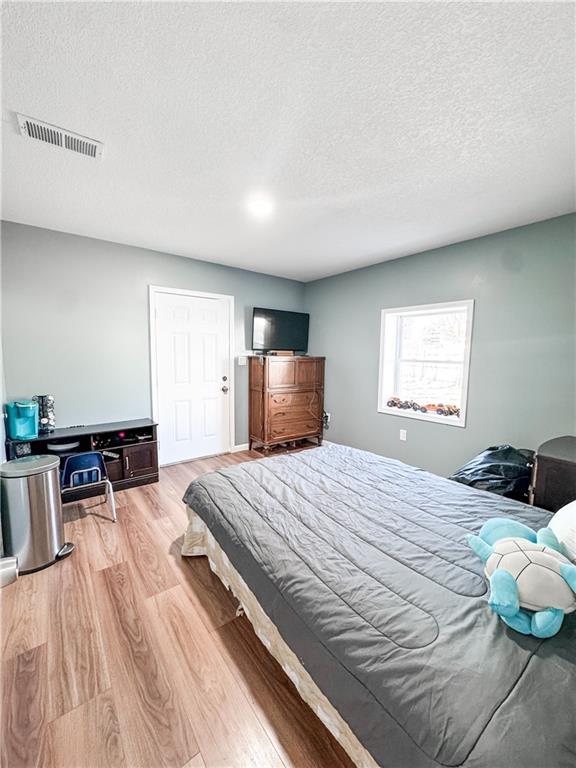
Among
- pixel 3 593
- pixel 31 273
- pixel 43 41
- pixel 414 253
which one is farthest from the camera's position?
pixel 414 253

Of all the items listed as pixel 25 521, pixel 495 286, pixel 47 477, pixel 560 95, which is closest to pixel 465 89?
pixel 560 95

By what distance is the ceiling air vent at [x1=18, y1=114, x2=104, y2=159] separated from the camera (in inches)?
59.4

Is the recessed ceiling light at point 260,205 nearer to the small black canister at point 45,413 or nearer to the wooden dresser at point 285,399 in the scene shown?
the wooden dresser at point 285,399

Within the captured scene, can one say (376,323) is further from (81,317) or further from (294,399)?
(81,317)

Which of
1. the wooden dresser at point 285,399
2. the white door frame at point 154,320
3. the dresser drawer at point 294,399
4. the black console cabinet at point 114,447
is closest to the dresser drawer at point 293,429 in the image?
the wooden dresser at point 285,399

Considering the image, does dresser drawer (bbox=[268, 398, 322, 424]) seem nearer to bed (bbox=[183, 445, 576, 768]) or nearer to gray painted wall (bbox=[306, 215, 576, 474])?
gray painted wall (bbox=[306, 215, 576, 474])

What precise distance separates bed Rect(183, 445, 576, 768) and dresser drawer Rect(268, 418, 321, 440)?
2.25 meters

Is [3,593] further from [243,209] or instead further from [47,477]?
[243,209]

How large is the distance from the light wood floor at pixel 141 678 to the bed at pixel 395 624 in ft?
0.45

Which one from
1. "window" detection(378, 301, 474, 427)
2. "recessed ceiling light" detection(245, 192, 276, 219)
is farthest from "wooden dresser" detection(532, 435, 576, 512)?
"recessed ceiling light" detection(245, 192, 276, 219)

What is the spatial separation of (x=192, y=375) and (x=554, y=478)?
3.56m

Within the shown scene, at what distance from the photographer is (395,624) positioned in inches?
38.1

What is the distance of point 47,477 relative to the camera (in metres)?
1.99

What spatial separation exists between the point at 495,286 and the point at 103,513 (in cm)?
406
